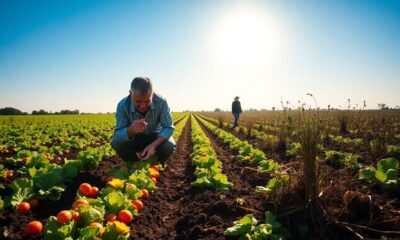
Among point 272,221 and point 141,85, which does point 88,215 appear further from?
point 141,85

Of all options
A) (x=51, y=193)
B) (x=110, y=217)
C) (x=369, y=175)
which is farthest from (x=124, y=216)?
(x=369, y=175)

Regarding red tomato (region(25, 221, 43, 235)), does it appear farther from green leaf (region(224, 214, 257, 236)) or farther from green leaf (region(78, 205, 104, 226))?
green leaf (region(224, 214, 257, 236))

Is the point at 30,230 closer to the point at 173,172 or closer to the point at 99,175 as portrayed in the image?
the point at 99,175

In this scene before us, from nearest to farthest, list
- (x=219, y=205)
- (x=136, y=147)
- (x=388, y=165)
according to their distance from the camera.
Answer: (x=219, y=205), (x=388, y=165), (x=136, y=147)

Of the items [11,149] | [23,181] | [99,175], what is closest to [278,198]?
[23,181]

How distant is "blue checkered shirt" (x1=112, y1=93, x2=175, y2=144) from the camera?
19.8 feet

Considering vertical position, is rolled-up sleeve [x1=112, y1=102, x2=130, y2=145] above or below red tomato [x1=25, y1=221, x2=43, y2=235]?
above

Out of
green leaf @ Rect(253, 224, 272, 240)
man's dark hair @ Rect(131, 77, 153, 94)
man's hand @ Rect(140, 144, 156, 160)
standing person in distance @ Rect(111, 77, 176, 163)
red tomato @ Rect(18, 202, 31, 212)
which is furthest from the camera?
standing person in distance @ Rect(111, 77, 176, 163)

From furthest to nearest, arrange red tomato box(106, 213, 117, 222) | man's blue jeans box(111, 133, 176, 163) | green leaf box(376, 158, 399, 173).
Answer: man's blue jeans box(111, 133, 176, 163) < green leaf box(376, 158, 399, 173) < red tomato box(106, 213, 117, 222)

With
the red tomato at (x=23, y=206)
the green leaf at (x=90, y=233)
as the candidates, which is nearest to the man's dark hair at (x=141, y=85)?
the red tomato at (x=23, y=206)

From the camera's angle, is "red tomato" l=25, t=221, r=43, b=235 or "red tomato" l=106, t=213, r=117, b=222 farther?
"red tomato" l=106, t=213, r=117, b=222

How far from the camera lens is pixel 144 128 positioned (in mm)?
5688

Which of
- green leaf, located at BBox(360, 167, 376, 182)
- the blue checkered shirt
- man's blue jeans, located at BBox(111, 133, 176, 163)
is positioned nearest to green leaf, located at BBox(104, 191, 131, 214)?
the blue checkered shirt

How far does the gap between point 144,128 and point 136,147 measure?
1.18 metres
